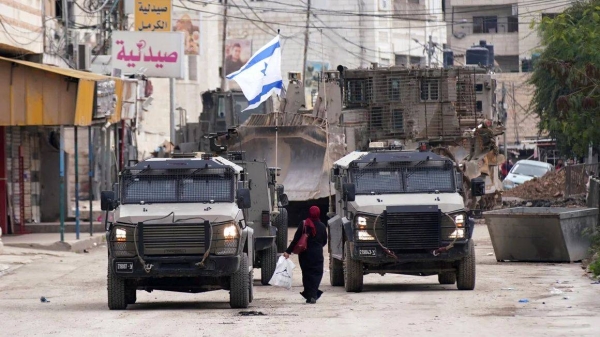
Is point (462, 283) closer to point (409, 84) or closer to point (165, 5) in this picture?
point (409, 84)

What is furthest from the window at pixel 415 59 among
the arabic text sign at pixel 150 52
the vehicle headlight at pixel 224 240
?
the vehicle headlight at pixel 224 240

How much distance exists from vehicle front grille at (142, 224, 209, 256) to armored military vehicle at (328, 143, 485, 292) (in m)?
3.01

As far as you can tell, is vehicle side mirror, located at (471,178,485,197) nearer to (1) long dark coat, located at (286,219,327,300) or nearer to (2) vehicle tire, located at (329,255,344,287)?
(2) vehicle tire, located at (329,255,344,287)

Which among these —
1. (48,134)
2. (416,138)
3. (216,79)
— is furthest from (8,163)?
(216,79)

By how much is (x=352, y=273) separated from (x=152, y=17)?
77.3 ft

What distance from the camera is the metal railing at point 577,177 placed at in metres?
40.9

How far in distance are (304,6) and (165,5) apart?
2991cm

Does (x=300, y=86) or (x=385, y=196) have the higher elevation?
(x=300, y=86)

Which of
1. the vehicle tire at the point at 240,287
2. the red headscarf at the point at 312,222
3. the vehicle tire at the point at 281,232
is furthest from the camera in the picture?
the vehicle tire at the point at 281,232

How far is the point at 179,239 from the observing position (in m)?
17.0

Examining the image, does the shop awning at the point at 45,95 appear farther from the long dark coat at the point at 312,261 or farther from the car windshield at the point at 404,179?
the long dark coat at the point at 312,261

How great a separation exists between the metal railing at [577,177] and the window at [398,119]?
8.87 meters

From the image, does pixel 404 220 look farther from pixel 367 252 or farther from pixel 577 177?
pixel 577 177

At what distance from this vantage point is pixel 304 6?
7094cm
